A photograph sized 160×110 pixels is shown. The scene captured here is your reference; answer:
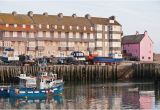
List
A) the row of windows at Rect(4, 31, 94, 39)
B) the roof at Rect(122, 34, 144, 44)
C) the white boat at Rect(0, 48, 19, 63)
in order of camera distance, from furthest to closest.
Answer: the roof at Rect(122, 34, 144, 44) < the row of windows at Rect(4, 31, 94, 39) < the white boat at Rect(0, 48, 19, 63)

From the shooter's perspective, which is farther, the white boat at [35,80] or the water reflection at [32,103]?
the white boat at [35,80]

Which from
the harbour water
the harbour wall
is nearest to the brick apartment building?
the harbour wall

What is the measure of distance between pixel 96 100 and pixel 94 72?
26.9 m

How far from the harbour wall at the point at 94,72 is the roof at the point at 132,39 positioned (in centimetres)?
1861

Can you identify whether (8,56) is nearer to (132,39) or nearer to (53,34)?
(53,34)

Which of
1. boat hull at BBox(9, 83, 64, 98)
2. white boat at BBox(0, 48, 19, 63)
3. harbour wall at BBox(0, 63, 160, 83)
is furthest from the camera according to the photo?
white boat at BBox(0, 48, 19, 63)

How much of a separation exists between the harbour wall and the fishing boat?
39.8 feet

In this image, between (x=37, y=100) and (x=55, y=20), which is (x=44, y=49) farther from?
(x=37, y=100)

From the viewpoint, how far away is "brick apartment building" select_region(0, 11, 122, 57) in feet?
304

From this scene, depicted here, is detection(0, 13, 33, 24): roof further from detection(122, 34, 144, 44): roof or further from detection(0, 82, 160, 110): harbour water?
detection(0, 82, 160, 110): harbour water

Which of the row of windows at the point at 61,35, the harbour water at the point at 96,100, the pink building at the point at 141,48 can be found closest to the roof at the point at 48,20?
the row of windows at the point at 61,35

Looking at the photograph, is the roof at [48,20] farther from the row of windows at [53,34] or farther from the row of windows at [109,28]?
the row of windows at [53,34]

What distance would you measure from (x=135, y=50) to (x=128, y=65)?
19306mm

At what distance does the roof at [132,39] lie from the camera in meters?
108
